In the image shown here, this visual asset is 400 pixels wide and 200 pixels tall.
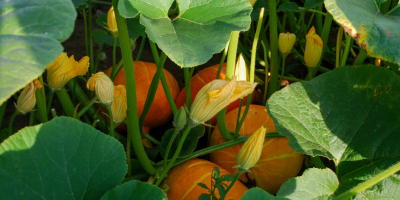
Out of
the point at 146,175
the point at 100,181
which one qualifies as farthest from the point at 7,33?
the point at 146,175

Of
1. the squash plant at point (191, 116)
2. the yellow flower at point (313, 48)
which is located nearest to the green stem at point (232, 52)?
the squash plant at point (191, 116)

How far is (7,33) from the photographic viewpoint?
0.66 m

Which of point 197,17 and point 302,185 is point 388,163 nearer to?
point 302,185

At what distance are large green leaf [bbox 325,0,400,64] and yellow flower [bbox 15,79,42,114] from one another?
33.2 inches

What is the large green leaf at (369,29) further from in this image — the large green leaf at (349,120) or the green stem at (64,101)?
the green stem at (64,101)

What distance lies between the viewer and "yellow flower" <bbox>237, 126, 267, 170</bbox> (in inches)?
37.5

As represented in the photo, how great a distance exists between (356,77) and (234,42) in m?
0.49

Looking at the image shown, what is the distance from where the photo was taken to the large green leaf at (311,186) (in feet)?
3.38

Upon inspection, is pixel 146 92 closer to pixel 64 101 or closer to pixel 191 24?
pixel 64 101

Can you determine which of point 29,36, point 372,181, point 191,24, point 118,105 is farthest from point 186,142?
point 29,36

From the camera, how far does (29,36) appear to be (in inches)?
25.8

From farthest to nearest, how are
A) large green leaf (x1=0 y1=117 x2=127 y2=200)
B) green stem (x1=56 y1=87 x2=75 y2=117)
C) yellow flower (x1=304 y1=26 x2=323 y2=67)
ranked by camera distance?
1. yellow flower (x1=304 y1=26 x2=323 y2=67)
2. green stem (x1=56 y1=87 x2=75 y2=117)
3. large green leaf (x1=0 y1=117 x2=127 y2=200)

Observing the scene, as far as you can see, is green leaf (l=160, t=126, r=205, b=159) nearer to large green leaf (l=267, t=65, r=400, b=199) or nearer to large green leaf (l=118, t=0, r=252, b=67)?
large green leaf (l=267, t=65, r=400, b=199)

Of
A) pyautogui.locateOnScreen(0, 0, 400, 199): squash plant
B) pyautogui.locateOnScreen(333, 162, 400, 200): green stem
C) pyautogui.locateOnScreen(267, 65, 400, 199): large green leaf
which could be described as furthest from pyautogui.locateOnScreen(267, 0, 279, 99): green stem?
pyautogui.locateOnScreen(333, 162, 400, 200): green stem
